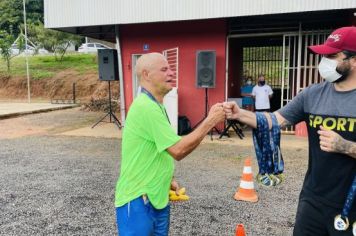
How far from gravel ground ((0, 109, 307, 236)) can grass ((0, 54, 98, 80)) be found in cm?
1765

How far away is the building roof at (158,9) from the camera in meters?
8.45

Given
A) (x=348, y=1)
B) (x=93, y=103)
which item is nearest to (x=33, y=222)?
(x=348, y=1)

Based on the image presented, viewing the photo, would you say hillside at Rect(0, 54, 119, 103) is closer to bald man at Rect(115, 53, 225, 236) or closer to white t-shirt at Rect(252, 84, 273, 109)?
white t-shirt at Rect(252, 84, 273, 109)

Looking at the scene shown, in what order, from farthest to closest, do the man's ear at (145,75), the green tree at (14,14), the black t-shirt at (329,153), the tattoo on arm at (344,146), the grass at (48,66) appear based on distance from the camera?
the green tree at (14,14), the grass at (48,66), the man's ear at (145,75), the black t-shirt at (329,153), the tattoo on arm at (344,146)

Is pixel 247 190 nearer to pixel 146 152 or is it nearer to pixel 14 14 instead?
pixel 146 152

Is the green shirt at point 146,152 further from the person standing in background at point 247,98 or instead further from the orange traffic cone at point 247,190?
the person standing in background at point 247,98

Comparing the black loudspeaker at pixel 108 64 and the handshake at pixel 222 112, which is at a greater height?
the black loudspeaker at pixel 108 64

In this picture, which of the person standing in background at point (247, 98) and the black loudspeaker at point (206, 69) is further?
the person standing in background at point (247, 98)

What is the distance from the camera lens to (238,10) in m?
8.98

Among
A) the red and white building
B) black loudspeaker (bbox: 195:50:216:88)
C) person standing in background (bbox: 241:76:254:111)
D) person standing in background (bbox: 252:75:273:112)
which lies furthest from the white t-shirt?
black loudspeaker (bbox: 195:50:216:88)

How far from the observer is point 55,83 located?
2428cm

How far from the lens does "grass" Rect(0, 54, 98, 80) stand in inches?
1020

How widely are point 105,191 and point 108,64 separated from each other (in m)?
6.49

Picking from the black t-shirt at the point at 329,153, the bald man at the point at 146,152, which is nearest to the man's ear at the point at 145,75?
the bald man at the point at 146,152
